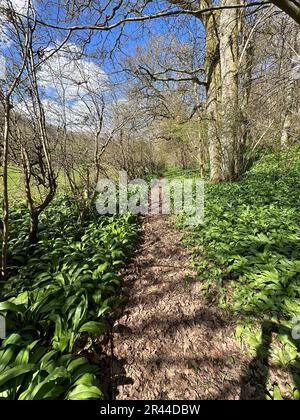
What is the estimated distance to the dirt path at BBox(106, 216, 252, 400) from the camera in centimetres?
181

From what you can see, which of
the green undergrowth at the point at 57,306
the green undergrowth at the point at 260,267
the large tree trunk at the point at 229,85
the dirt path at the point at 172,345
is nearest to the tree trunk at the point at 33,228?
the green undergrowth at the point at 57,306

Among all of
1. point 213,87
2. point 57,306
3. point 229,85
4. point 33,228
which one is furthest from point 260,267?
point 213,87

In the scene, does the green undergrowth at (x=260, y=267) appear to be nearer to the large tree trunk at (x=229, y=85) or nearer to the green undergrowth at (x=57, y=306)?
the green undergrowth at (x=57, y=306)

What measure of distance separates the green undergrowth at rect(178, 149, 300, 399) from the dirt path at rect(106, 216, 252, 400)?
0.69 ft

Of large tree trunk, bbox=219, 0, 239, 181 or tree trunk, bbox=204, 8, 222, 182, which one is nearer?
large tree trunk, bbox=219, 0, 239, 181

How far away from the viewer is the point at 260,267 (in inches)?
112

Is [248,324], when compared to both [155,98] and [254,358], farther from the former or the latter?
[155,98]

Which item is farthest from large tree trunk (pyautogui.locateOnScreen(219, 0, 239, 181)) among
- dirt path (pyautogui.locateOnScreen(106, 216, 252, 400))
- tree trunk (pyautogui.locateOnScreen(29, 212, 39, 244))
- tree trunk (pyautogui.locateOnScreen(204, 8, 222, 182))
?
tree trunk (pyautogui.locateOnScreen(29, 212, 39, 244))

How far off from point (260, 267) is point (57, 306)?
105 inches

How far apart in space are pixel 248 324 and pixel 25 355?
2.21m

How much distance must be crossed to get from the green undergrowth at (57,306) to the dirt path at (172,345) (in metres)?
0.28

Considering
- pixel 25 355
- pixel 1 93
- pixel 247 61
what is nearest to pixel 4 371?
pixel 25 355

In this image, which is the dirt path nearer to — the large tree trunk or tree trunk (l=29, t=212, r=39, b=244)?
tree trunk (l=29, t=212, r=39, b=244)
